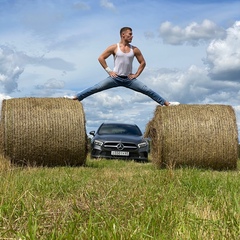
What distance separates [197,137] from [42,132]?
3.51 m

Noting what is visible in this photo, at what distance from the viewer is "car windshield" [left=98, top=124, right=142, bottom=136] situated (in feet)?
54.7

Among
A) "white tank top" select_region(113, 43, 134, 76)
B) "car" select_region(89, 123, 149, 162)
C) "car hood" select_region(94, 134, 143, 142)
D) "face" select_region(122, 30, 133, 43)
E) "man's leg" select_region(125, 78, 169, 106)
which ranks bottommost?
"car" select_region(89, 123, 149, 162)

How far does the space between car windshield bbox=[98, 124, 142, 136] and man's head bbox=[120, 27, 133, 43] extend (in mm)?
5725

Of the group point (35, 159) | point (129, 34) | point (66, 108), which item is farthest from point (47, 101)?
point (129, 34)

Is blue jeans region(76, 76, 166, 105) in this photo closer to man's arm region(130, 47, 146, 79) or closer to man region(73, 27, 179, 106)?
man region(73, 27, 179, 106)

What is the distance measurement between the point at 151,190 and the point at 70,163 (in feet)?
21.2

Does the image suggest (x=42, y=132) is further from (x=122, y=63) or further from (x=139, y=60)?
(x=139, y=60)

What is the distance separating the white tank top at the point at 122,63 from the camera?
11.1 metres

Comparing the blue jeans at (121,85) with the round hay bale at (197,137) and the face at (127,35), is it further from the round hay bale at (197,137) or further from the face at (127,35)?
the face at (127,35)

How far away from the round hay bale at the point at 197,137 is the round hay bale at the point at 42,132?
1945mm

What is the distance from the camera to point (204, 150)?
10930 millimetres

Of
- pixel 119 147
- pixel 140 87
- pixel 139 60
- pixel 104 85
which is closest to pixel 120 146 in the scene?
pixel 119 147

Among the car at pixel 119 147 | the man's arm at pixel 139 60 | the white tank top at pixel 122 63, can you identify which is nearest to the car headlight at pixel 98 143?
the car at pixel 119 147

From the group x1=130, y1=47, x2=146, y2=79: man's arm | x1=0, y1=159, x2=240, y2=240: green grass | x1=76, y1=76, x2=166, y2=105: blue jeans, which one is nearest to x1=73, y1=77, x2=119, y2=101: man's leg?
x1=76, y1=76, x2=166, y2=105: blue jeans
